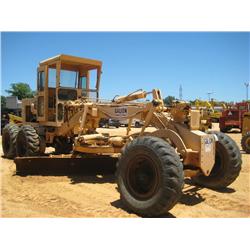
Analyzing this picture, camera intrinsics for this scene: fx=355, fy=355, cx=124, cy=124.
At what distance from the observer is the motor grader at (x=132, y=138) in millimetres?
4914

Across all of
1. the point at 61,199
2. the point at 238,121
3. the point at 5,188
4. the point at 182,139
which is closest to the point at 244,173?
the point at 182,139

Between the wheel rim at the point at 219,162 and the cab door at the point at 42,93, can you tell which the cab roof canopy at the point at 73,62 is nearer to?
the cab door at the point at 42,93

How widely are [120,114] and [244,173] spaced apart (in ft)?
11.1

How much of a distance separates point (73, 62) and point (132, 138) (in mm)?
3140

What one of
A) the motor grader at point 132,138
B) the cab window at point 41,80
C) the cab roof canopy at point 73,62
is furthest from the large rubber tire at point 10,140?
the cab roof canopy at point 73,62

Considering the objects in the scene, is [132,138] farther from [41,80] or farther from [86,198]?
A: [41,80]

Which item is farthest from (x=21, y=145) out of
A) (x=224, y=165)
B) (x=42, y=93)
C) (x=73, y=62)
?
(x=224, y=165)

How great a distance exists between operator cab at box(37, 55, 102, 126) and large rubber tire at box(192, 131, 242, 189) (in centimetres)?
404

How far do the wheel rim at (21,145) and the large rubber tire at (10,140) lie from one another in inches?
15.3

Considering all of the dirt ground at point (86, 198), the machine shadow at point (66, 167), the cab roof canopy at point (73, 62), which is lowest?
the dirt ground at point (86, 198)

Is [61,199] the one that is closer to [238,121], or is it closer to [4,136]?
[4,136]

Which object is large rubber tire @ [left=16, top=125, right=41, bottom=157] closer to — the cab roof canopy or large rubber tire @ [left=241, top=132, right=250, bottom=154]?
the cab roof canopy

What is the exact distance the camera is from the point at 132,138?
23.5 ft

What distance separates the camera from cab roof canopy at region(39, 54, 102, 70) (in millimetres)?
8880
